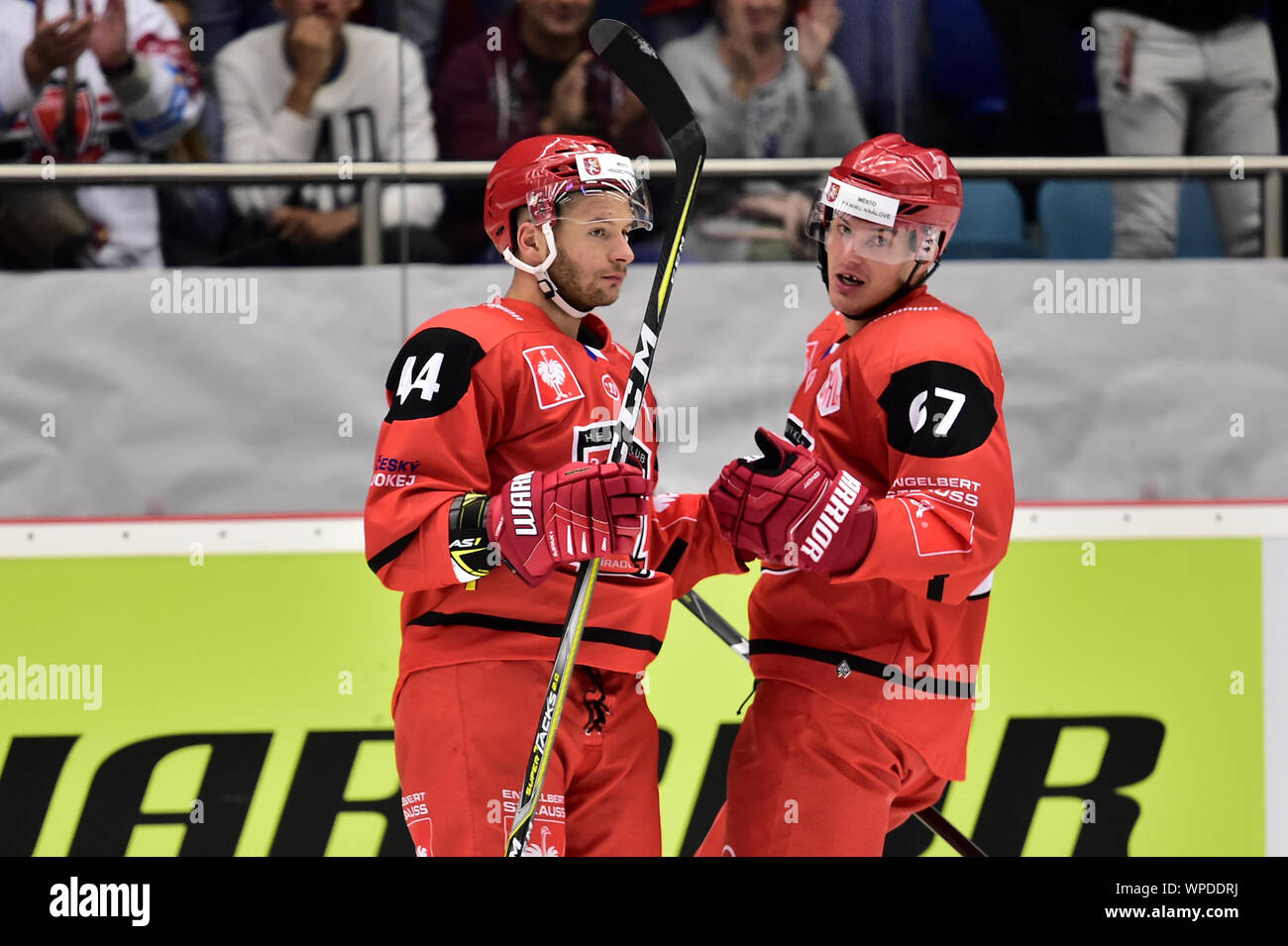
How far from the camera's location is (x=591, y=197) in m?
2.42

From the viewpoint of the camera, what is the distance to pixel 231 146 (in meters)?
3.64

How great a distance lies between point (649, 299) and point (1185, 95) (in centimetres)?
210

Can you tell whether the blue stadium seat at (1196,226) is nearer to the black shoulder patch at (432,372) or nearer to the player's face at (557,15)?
A: the player's face at (557,15)

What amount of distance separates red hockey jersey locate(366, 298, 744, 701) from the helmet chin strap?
41 millimetres

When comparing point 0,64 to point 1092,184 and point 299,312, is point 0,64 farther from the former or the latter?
point 1092,184

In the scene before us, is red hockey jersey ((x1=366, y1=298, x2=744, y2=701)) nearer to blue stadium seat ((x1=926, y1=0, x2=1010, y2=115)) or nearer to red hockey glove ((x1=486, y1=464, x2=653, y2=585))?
red hockey glove ((x1=486, y1=464, x2=653, y2=585))

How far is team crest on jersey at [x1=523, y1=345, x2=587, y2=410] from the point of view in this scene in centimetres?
235

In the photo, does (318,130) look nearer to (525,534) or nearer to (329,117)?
(329,117)

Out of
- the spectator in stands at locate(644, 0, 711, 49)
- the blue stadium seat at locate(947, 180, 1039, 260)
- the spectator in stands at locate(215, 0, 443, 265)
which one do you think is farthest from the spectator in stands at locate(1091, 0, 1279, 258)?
the spectator in stands at locate(215, 0, 443, 265)

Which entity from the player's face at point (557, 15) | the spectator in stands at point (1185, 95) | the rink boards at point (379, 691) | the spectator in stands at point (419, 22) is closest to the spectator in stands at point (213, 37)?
the spectator in stands at point (419, 22)

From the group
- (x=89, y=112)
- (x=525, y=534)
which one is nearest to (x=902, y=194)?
(x=525, y=534)

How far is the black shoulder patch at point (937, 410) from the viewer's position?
2.27 m
